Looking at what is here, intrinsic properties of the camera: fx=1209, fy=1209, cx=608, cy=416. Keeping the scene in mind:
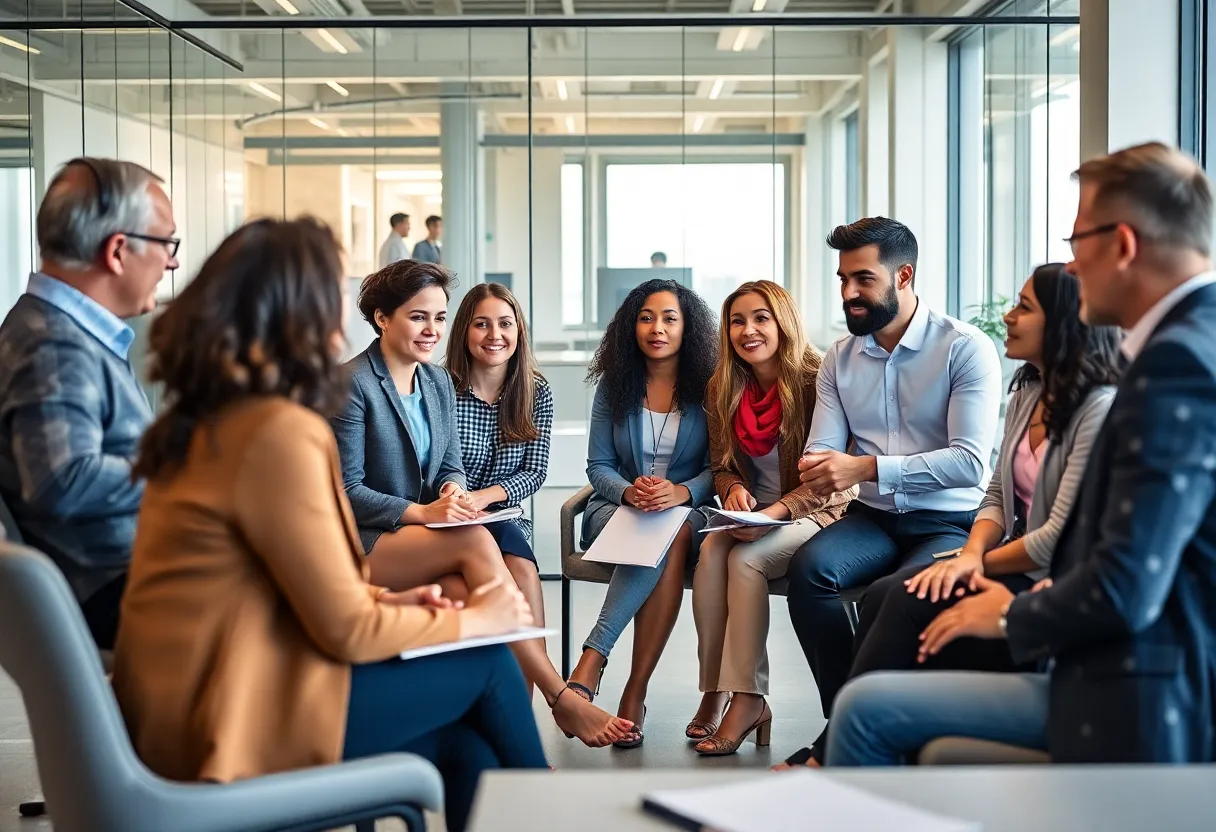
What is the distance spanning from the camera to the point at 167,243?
254 centimetres

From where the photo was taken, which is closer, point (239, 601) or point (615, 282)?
point (239, 601)

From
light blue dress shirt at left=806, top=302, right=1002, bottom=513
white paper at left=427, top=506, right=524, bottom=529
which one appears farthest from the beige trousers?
white paper at left=427, top=506, right=524, bottom=529

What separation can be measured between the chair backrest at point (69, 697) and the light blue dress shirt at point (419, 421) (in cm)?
215

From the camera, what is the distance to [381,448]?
3645mm

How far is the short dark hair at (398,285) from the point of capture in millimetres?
3725

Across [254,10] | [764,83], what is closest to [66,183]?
[764,83]

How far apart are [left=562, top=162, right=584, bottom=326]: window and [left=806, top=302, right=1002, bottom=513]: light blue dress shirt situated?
3746 millimetres

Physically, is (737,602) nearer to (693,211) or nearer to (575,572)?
(575,572)

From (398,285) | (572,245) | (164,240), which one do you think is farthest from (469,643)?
(572,245)

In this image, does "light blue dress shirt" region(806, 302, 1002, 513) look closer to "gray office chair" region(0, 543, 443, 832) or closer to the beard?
the beard

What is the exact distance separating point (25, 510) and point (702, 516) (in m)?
2.14

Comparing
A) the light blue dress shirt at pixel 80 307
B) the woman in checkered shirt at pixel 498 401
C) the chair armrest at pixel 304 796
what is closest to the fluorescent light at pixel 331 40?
the woman in checkered shirt at pixel 498 401

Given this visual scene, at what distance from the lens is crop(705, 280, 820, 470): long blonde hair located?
3.85 m

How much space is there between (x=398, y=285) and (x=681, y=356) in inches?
40.0
